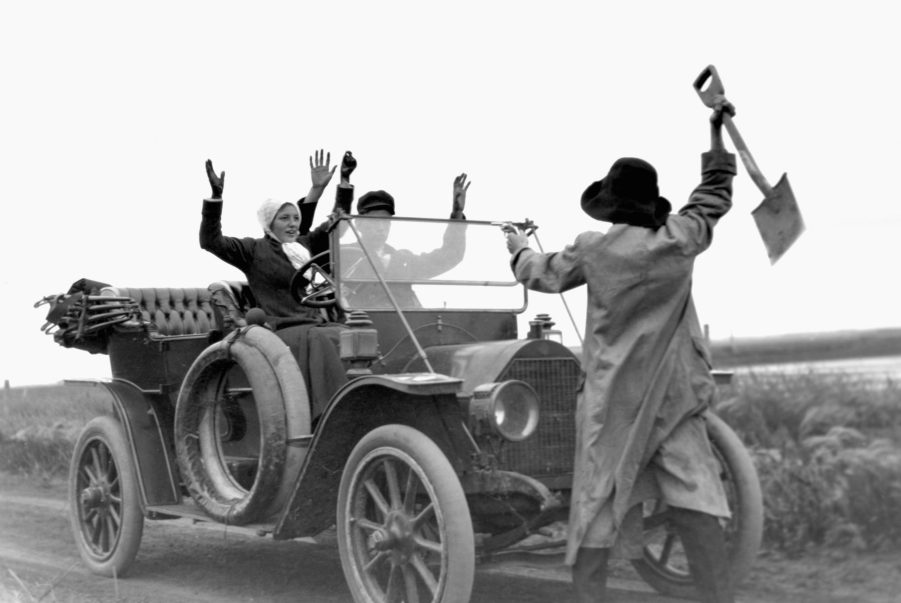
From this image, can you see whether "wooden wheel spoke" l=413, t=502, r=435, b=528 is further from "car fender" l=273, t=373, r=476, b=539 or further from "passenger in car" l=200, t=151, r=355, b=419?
"passenger in car" l=200, t=151, r=355, b=419

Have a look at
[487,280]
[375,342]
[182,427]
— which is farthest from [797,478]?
[182,427]

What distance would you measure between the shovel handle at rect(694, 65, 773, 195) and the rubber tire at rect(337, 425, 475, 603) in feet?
5.51

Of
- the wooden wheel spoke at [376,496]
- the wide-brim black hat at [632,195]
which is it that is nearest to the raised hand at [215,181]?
the wooden wheel spoke at [376,496]

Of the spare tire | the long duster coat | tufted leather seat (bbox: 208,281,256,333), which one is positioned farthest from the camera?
tufted leather seat (bbox: 208,281,256,333)

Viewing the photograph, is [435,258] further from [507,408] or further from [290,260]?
[507,408]

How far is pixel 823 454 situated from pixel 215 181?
389cm

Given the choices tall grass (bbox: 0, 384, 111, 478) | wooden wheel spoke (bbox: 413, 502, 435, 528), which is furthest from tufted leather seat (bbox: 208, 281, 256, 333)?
tall grass (bbox: 0, 384, 111, 478)

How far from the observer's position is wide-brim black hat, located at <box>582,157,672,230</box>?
171 inches

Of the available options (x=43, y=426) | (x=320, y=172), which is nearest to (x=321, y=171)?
(x=320, y=172)

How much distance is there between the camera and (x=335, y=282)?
19.4 feet

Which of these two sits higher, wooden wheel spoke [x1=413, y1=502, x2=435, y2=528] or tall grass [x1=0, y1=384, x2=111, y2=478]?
wooden wheel spoke [x1=413, y1=502, x2=435, y2=528]

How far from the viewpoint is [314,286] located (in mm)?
6430

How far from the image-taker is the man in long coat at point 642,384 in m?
4.34

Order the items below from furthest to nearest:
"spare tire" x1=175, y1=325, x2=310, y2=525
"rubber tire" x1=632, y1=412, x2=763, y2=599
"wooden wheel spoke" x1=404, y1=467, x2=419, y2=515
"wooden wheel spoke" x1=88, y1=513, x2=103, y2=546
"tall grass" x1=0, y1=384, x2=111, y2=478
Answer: "tall grass" x1=0, y1=384, x2=111, y2=478 → "wooden wheel spoke" x1=88, y1=513, x2=103, y2=546 → "spare tire" x1=175, y1=325, x2=310, y2=525 → "rubber tire" x1=632, y1=412, x2=763, y2=599 → "wooden wheel spoke" x1=404, y1=467, x2=419, y2=515
